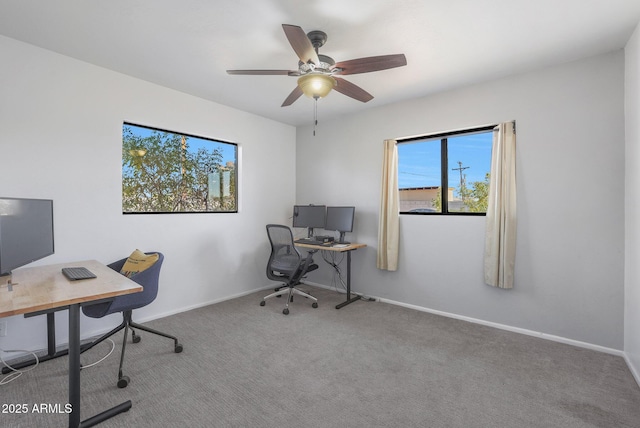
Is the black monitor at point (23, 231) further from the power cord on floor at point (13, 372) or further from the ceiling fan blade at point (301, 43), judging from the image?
the ceiling fan blade at point (301, 43)

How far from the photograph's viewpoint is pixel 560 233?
2789 mm

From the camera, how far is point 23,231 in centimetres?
197

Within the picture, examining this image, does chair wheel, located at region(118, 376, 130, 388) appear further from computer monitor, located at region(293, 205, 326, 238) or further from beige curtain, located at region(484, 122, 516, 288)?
beige curtain, located at region(484, 122, 516, 288)

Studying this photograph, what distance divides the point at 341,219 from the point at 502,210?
192 centimetres

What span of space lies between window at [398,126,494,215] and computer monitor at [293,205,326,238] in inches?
45.3

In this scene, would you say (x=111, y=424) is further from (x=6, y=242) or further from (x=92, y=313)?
(x=6, y=242)

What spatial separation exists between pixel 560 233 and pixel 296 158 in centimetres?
364

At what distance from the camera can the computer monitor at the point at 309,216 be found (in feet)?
14.2

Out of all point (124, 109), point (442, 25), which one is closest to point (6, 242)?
point (124, 109)

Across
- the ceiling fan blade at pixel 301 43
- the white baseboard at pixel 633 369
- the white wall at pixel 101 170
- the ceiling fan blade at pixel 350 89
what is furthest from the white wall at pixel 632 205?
the white wall at pixel 101 170

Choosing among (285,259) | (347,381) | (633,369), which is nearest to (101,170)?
(285,259)

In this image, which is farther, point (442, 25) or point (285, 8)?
point (442, 25)

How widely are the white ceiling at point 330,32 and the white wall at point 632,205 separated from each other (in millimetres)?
285

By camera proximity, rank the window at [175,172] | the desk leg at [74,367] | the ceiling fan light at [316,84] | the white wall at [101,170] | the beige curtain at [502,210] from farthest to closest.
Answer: the window at [175,172] < the beige curtain at [502,210] < the white wall at [101,170] < the ceiling fan light at [316,84] < the desk leg at [74,367]
